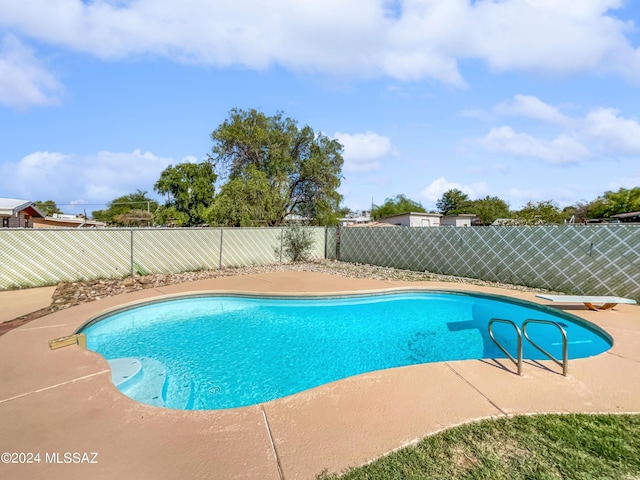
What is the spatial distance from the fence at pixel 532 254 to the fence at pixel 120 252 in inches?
223

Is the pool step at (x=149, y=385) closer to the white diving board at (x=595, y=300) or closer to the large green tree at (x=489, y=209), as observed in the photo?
the white diving board at (x=595, y=300)

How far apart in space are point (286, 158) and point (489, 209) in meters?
32.2

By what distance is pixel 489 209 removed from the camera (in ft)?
127

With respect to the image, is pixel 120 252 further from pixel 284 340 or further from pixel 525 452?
pixel 525 452

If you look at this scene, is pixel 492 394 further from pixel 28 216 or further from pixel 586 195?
pixel 586 195

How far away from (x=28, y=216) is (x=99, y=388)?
65.4 ft

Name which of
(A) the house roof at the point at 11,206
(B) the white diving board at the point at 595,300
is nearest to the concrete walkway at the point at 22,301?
(A) the house roof at the point at 11,206

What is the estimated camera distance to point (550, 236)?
8305 mm

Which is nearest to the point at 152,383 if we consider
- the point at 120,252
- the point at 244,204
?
the point at 120,252

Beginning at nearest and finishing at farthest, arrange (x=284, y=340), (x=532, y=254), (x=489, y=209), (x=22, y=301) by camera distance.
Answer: (x=284, y=340)
(x=22, y=301)
(x=532, y=254)
(x=489, y=209)

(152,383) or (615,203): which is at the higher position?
(615,203)

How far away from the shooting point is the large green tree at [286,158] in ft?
53.5

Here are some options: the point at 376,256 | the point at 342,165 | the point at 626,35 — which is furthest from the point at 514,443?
the point at 342,165

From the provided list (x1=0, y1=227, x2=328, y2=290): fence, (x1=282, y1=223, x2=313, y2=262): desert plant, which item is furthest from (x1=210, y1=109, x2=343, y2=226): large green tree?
(x1=0, y1=227, x2=328, y2=290): fence
